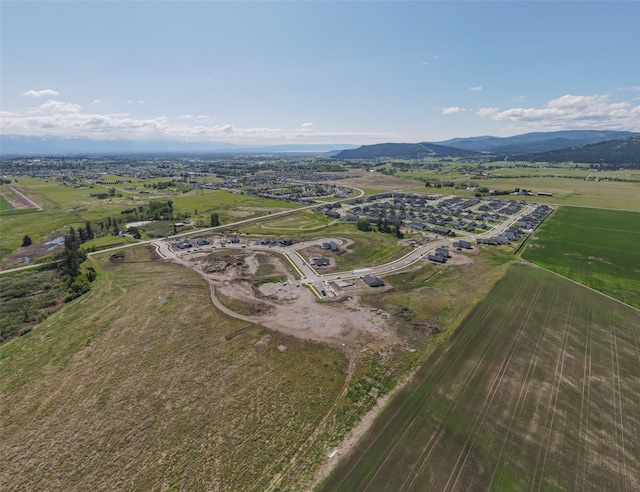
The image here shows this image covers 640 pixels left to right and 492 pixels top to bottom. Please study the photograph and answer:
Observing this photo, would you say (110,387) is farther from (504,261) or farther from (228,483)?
(504,261)

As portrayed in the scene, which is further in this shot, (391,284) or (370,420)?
(391,284)

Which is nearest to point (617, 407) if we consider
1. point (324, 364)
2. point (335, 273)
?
point (324, 364)

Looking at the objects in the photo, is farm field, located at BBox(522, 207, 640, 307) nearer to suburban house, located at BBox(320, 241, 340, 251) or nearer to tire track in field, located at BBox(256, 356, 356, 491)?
suburban house, located at BBox(320, 241, 340, 251)

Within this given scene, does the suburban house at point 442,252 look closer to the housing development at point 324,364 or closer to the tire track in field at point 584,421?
the housing development at point 324,364

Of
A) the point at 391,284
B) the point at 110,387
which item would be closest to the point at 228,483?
the point at 110,387

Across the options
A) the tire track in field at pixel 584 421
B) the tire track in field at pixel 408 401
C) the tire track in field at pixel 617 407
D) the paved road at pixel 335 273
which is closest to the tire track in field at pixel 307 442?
the tire track in field at pixel 408 401

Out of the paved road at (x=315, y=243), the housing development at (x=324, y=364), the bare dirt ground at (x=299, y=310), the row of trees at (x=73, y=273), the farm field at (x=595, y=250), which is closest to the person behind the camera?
the housing development at (x=324, y=364)
